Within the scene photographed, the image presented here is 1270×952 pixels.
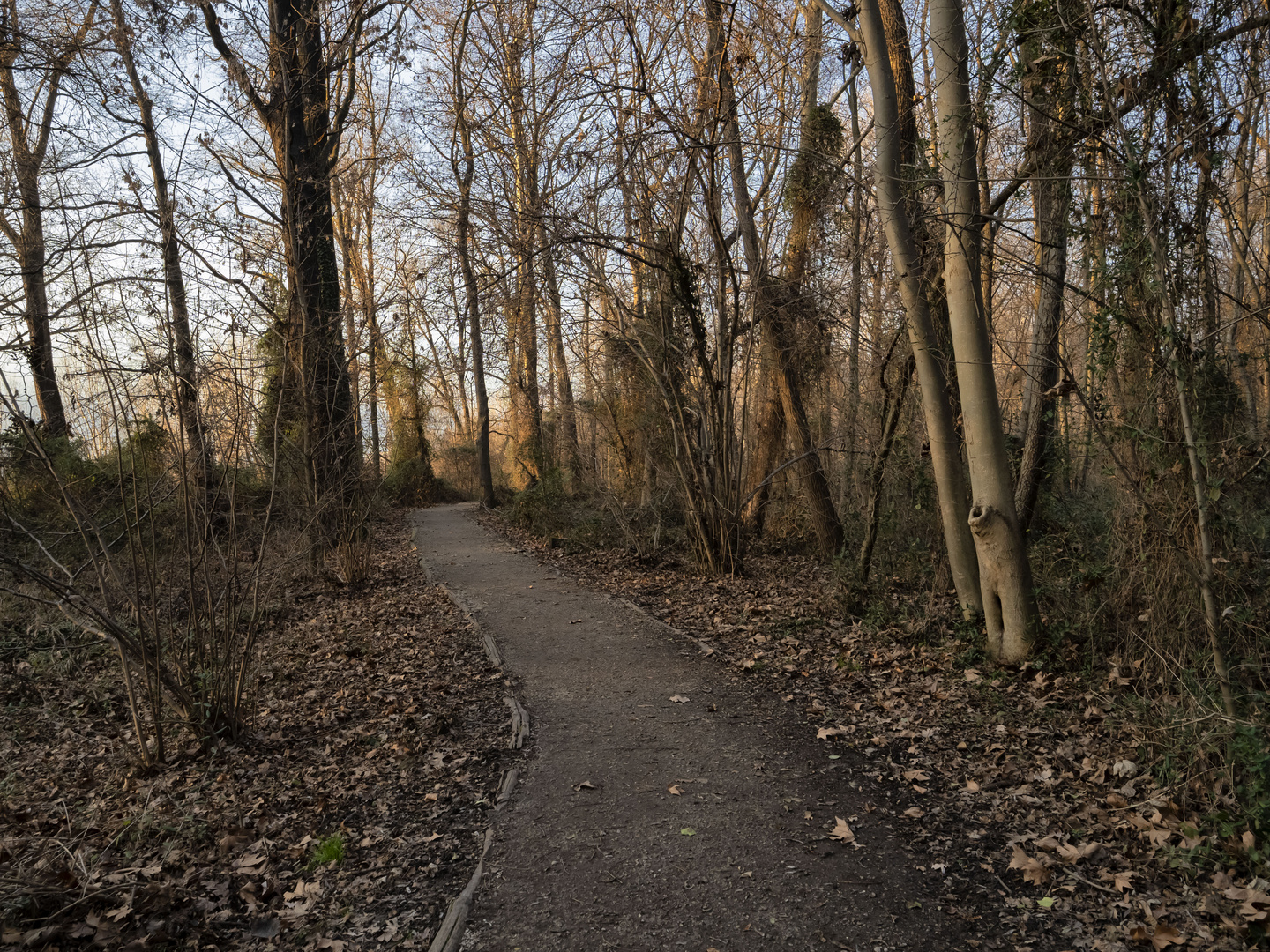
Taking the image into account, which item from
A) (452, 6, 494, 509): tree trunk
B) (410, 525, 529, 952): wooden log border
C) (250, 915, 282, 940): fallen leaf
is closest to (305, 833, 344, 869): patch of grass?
(250, 915, 282, 940): fallen leaf

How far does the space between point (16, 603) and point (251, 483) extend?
300 centimetres

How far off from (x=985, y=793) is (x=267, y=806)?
421 cm

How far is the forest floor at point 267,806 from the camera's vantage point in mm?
3381

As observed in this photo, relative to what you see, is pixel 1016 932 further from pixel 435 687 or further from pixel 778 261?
pixel 778 261

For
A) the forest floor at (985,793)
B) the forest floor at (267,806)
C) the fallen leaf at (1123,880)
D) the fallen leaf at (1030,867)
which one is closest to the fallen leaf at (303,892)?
the forest floor at (267,806)

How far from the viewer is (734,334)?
9.97m

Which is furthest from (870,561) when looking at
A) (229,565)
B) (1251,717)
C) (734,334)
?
(229,565)

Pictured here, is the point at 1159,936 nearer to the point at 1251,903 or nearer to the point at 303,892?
the point at 1251,903

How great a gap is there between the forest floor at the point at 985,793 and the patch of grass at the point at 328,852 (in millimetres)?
2413

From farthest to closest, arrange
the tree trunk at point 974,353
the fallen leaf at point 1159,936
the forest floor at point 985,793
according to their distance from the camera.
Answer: the tree trunk at point 974,353 < the forest floor at point 985,793 < the fallen leaf at point 1159,936

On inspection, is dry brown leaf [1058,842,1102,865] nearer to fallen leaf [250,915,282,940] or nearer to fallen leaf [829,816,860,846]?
fallen leaf [829,816,860,846]

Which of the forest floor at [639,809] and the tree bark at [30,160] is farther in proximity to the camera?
the tree bark at [30,160]

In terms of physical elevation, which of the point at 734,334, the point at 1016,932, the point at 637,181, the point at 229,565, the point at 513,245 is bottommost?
the point at 1016,932

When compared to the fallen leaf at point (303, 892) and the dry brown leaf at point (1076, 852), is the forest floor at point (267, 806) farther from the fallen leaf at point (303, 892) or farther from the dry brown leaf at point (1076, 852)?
the dry brown leaf at point (1076, 852)
